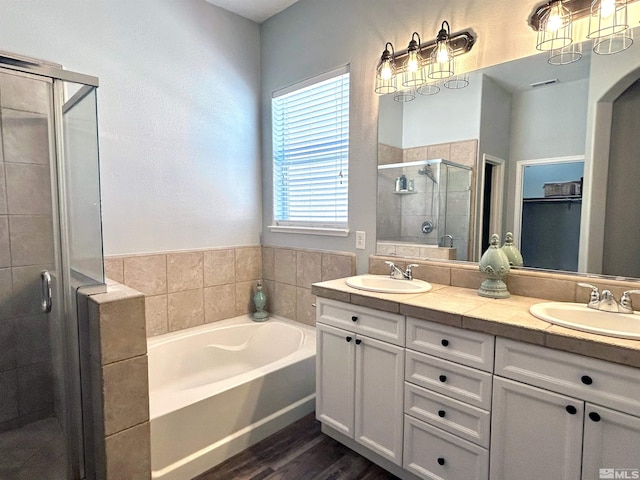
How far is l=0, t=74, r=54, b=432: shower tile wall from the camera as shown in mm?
1843

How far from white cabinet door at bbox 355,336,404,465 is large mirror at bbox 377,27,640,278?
691mm

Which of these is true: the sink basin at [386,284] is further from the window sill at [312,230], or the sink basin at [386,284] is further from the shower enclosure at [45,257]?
the shower enclosure at [45,257]

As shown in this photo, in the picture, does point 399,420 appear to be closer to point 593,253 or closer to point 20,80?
point 593,253

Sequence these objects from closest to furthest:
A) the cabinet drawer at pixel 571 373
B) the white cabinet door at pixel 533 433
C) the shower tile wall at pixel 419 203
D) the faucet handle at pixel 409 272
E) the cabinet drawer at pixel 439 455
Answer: the cabinet drawer at pixel 571 373 → the white cabinet door at pixel 533 433 → the cabinet drawer at pixel 439 455 → the shower tile wall at pixel 419 203 → the faucet handle at pixel 409 272

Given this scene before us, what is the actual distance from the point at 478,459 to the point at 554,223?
3.54 feet

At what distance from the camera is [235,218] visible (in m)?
2.95

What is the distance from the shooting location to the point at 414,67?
203 centimetres

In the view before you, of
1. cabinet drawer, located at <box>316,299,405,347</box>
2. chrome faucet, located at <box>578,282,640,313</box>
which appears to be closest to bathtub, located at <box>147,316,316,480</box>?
cabinet drawer, located at <box>316,299,405,347</box>

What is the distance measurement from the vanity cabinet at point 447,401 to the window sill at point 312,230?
3.48 ft

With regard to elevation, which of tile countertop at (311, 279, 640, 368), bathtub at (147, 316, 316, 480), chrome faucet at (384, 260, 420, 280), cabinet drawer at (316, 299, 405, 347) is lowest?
bathtub at (147, 316, 316, 480)

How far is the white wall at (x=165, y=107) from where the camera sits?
7.00ft

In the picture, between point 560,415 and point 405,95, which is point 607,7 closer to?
point 405,95

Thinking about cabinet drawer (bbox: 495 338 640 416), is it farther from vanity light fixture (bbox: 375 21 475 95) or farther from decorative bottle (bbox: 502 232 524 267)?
vanity light fixture (bbox: 375 21 475 95)

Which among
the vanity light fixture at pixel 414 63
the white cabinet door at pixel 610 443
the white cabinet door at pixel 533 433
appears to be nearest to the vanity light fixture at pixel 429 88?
the vanity light fixture at pixel 414 63
